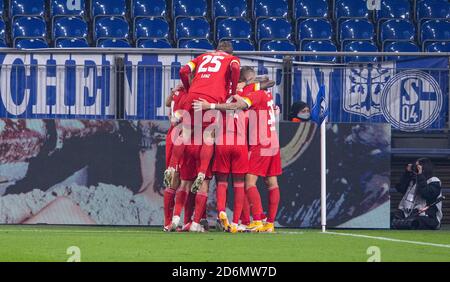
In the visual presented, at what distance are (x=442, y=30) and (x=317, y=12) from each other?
220cm

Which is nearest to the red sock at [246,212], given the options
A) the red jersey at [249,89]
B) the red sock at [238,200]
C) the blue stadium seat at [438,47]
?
the red sock at [238,200]

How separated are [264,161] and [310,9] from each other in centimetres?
674

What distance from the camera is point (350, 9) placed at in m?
20.7

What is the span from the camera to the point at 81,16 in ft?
64.6

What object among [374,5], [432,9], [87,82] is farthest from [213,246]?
[432,9]

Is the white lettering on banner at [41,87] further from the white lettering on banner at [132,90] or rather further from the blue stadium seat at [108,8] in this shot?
the blue stadium seat at [108,8]

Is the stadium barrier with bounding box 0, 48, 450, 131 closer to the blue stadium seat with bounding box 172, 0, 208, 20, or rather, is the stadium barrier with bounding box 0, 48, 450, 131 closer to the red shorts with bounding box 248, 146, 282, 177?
the red shorts with bounding box 248, 146, 282, 177

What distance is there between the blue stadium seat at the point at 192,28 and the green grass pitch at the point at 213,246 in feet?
20.4

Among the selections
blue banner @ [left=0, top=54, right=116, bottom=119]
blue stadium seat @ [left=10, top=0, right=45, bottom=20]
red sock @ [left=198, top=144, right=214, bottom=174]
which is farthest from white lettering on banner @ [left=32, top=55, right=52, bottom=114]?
blue stadium seat @ [left=10, top=0, right=45, bottom=20]

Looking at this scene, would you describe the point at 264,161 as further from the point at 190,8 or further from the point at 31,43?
the point at 190,8

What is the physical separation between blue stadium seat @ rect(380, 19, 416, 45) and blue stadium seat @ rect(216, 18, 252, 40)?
2.36 m

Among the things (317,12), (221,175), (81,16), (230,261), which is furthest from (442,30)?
(230,261)

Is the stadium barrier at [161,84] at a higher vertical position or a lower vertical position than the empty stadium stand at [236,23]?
lower

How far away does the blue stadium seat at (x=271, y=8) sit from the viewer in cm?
2052
